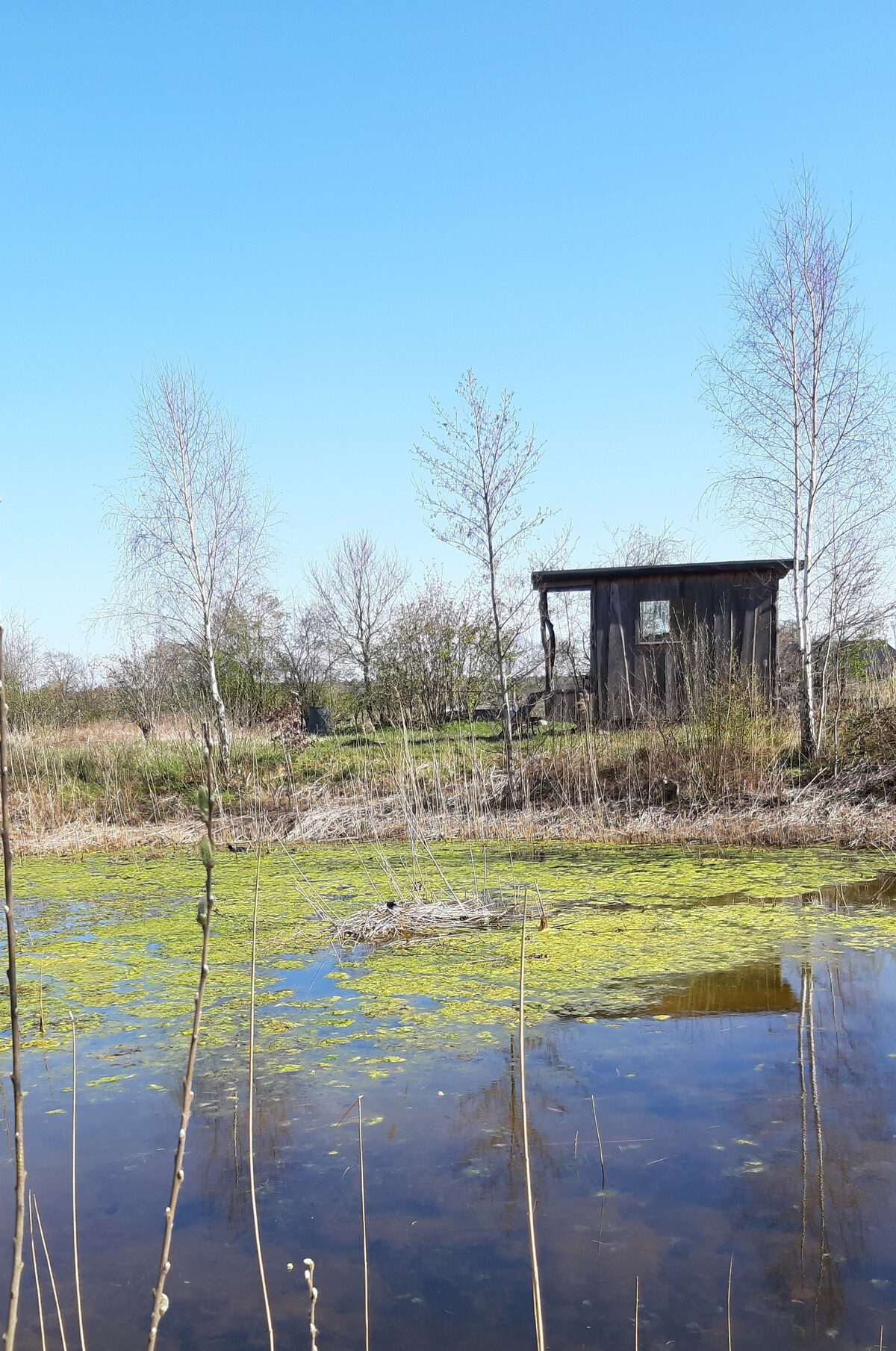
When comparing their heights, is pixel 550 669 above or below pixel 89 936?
above

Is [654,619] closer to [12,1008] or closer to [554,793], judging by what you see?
[554,793]

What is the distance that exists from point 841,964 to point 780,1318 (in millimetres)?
2663

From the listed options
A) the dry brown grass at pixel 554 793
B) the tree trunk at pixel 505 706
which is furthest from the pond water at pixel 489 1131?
the tree trunk at pixel 505 706

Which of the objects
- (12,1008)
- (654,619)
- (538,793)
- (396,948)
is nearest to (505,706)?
(538,793)

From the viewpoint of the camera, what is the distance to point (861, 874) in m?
6.59

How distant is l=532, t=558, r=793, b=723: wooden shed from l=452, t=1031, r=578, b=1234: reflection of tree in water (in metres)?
10.00

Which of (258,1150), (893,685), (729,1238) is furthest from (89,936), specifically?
(893,685)

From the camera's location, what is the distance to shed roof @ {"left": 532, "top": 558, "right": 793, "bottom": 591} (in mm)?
13242

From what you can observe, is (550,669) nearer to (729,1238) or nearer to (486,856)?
(486,856)

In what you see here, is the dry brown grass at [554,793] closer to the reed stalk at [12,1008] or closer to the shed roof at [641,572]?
the shed roof at [641,572]

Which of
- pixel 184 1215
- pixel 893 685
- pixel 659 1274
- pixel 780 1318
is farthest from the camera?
pixel 893 685

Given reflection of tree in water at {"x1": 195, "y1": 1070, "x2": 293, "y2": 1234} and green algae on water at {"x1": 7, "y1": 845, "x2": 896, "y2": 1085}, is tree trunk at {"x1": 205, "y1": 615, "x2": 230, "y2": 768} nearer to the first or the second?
green algae on water at {"x1": 7, "y1": 845, "x2": 896, "y2": 1085}

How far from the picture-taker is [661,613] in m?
13.8

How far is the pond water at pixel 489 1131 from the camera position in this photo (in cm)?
215
